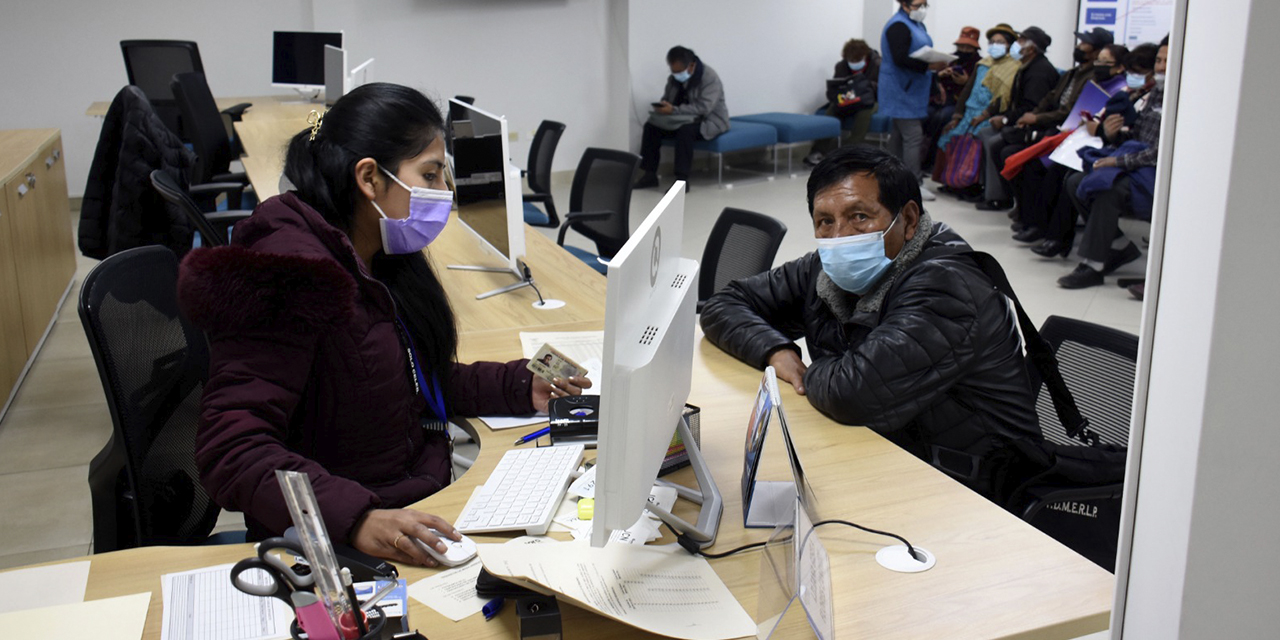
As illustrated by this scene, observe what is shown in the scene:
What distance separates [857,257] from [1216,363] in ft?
4.40

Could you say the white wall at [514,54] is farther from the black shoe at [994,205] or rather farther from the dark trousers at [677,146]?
the black shoe at [994,205]

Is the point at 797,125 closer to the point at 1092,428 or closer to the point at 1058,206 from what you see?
the point at 1058,206

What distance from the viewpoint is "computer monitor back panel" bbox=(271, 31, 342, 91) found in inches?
274

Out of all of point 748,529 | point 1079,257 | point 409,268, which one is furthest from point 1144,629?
point 1079,257

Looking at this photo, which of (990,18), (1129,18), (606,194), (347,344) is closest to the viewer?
(347,344)

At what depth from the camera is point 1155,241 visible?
3.16 feet

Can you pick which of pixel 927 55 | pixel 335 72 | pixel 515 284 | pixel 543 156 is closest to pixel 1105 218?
pixel 927 55

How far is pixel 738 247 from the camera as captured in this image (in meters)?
3.30

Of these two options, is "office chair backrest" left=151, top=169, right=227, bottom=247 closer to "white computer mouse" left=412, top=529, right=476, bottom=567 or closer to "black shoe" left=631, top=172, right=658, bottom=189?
"white computer mouse" left=412, top=529, right=476, bottom=567

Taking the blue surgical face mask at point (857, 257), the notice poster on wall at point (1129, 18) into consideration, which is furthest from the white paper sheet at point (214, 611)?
the notice poster on wall at point (1129, 18)

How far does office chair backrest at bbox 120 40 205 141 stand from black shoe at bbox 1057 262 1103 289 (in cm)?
547

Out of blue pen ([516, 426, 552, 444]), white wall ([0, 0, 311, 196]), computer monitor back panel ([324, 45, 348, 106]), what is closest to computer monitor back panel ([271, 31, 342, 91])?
white wall ([0, 0, 311, 196])

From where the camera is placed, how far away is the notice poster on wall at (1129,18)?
7984 mm

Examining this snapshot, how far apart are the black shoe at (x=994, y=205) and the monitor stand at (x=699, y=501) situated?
6345 millimetres
